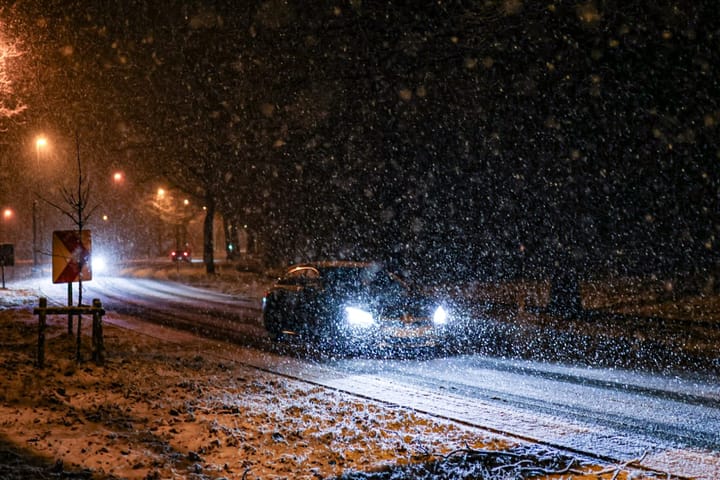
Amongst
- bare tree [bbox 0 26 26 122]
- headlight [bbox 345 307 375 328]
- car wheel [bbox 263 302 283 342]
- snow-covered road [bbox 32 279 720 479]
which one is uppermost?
bare tree [bbox 0 26 26 122]

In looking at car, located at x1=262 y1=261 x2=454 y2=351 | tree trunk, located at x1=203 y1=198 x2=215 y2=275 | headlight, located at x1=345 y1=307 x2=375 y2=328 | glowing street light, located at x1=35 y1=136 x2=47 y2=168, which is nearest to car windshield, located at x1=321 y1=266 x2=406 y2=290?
car, located at x1=262 y1=261 x2=454 y2=351

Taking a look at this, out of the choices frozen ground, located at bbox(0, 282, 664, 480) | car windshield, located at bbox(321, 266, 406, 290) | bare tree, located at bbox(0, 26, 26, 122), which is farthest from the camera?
bare tree, located at bbox(0, 26, 26, 122)

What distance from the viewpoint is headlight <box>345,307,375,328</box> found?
11352 millimetres

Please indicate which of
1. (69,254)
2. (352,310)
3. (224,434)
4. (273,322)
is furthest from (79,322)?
(273,322)

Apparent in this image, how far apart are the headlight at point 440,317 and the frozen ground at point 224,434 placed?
10.9 ft

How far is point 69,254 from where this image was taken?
10.2 meters

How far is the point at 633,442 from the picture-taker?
20.7 ft

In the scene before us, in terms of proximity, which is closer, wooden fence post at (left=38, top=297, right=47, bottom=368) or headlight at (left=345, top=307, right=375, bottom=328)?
wooden fence post at (left=38, top=297, right=47, bottom=368)

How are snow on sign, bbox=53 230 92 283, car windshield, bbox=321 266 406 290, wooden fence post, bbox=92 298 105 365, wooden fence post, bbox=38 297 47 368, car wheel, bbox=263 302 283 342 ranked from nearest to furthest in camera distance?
wooden fence post, bbox=38 297 47 368 → wooden fence post, bbox=92 298 105 365 → snow on sign, bbox=53 230 92 283 → car windshield, bbox=321 266 406 290 → car wheel, bbox=263 302 283 342

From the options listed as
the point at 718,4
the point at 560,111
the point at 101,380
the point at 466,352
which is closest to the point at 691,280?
the point at 560,111

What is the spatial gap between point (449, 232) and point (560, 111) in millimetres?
15346

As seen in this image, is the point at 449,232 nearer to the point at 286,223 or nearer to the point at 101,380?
the point at 286,223

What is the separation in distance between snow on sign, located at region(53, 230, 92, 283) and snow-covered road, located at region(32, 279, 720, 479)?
3.00 meters

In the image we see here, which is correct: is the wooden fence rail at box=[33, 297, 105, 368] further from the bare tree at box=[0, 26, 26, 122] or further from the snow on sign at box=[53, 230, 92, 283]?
the bare tree at box=[0, 26, 26, 122]
